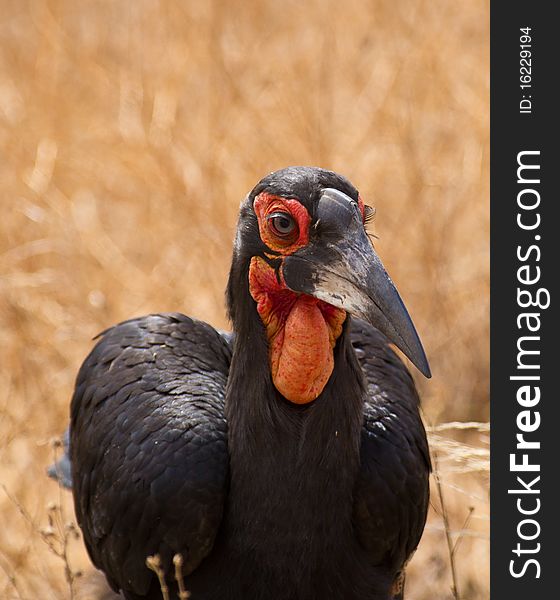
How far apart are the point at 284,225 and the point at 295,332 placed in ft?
0.93

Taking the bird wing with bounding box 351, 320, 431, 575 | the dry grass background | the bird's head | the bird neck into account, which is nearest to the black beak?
the bird's head

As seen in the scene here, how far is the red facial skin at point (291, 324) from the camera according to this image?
3.07 meters

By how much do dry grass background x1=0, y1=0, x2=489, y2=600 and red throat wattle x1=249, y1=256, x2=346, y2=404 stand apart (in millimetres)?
1857

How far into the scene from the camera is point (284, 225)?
303 cm

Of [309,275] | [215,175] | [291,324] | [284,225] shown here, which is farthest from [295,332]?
[215,175]

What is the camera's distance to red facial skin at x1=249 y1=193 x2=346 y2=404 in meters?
3.07

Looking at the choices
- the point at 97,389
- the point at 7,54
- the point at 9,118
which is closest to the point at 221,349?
the point at 97,389

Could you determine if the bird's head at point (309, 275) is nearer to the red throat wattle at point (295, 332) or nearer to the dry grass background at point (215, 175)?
the red throat wattle at point (295, 332)

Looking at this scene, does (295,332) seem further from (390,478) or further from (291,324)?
(390,478)

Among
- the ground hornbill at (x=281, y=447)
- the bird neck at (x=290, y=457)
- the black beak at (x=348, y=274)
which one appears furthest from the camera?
the bird neck at (x=290, y=457)

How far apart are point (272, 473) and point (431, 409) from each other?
2298mm

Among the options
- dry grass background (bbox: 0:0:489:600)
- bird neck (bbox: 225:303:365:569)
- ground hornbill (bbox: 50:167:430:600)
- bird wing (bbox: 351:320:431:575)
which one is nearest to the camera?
ground hornbill (bbox: 50:167:430:600)

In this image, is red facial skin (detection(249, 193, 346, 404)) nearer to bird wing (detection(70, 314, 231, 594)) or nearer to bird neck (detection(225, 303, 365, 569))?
Result: bird neck (detection(225, 303, 365, 569))

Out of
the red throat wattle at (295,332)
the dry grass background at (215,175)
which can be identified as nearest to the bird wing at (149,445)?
the red throat wattle at (295,332)
